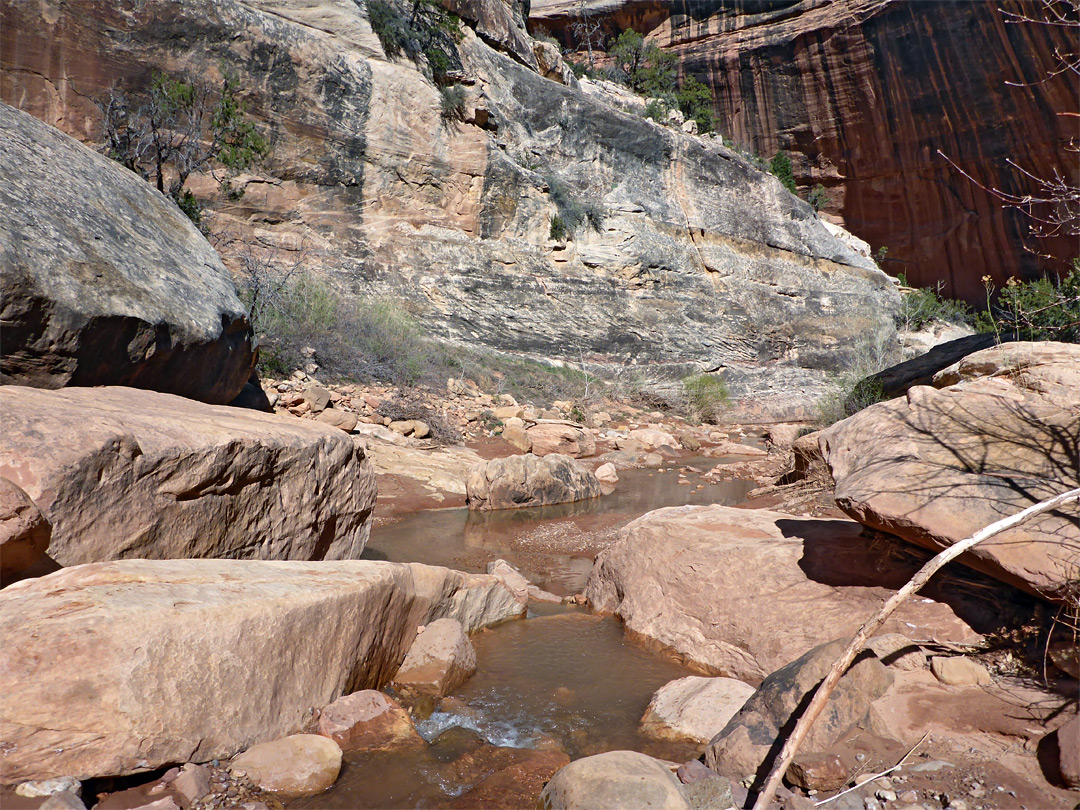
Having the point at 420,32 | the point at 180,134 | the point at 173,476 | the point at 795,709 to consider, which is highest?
the point at 420,32

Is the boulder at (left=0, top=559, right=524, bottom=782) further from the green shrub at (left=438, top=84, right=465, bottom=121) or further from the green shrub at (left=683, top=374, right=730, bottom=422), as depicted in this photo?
the green shrub at (left=438, top=84, right=465, bottom=121)

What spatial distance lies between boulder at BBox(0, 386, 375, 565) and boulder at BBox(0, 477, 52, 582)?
8 cm

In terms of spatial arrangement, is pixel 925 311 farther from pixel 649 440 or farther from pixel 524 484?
pixel 524 484

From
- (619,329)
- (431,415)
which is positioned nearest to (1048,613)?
(431,415)

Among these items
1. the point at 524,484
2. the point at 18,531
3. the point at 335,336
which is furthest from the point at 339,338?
the point at 18,531

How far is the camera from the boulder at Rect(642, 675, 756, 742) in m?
2.56

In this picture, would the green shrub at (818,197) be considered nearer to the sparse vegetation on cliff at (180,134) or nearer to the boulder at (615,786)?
the sparse vegetation on cliff at (180,134)

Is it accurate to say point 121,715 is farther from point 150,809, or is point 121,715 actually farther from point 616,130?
point 616,130

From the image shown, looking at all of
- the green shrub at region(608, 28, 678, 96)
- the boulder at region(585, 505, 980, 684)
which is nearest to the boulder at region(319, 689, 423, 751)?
the boulder at region(585, 505, 980, 684)

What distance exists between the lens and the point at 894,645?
267cm

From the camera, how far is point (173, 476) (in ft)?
8.93

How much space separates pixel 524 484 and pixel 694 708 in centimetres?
477

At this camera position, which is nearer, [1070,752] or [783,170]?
[1070,752]

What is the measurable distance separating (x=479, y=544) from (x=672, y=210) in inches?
605
